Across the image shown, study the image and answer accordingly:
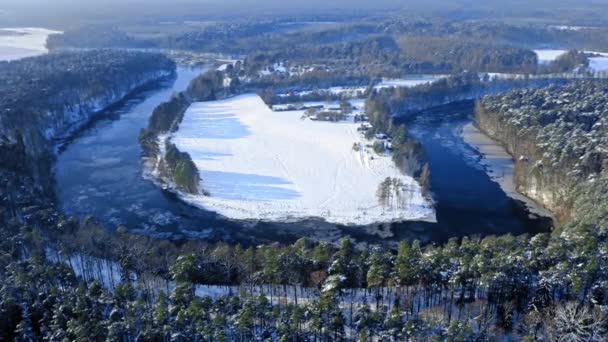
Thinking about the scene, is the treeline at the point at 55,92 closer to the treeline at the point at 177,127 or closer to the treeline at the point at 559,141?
the treeline at the point at 177,127

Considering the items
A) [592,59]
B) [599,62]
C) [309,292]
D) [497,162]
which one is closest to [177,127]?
[497,162]

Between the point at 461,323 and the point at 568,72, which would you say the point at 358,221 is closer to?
the point at 461,323

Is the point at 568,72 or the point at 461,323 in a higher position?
the point at 568,72

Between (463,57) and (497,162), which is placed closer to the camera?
(497,162)

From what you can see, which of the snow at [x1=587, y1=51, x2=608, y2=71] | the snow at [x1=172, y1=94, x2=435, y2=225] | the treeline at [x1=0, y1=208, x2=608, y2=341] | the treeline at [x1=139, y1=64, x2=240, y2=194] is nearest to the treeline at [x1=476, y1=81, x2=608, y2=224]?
the treeline at [x1=0, y1=208, x2=608, y2=341]

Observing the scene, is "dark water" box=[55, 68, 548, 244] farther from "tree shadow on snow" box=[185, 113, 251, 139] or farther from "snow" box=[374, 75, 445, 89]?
"snow" box=[374, 75, 445, 89]

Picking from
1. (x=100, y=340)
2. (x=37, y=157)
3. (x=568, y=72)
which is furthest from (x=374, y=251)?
(x=568, y=72)

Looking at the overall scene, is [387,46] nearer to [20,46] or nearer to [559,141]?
[559,141]
